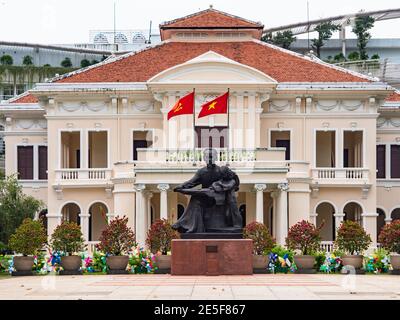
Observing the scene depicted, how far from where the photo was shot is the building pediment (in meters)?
54.4

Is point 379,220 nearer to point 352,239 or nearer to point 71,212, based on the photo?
point 71,212

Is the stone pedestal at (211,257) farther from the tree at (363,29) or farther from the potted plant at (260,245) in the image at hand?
the tree at (363,29)

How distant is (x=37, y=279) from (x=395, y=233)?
12.0 meters

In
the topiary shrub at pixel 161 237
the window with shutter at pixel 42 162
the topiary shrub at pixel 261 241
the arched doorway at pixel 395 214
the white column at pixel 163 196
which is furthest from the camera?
the window with shutter at pixel 42 162

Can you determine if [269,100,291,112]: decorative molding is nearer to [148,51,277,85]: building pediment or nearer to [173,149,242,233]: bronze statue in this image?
[148,51,277,85]: building pediment

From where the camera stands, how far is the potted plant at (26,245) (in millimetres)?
37969

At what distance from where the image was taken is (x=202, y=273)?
33.3 meters

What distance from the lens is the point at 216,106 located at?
50281 mm

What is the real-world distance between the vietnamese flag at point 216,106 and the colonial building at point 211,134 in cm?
240

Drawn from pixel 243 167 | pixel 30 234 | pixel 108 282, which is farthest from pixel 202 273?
pixel 243 167

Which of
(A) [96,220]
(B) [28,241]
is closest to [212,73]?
(A) [96,220]

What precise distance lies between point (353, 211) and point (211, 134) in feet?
28.0

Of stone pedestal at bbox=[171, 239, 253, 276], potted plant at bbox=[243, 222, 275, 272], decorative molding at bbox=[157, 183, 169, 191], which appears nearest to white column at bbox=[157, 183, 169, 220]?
decorative molding at bbox=[157, 183, 169, 191]

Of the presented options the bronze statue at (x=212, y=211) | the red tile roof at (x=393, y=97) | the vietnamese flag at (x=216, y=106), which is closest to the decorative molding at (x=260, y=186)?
the vietnamese flag at (x=216, y=106)
